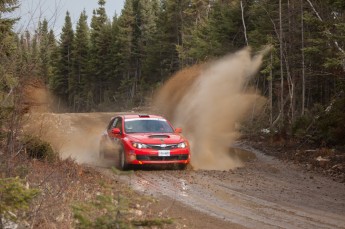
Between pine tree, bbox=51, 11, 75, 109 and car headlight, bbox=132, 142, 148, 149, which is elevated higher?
pine tree, bbox=51, 11, 75, 109

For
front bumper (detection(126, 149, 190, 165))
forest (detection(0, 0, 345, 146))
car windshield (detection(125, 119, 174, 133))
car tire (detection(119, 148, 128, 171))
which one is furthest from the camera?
car windshield (detection(125, 119, 174, 133))

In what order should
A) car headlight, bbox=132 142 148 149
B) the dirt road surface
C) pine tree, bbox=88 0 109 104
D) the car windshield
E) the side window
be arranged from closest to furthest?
1. the dirt road surface
2. car headlight, bbox=132 142 148 149
3. the car windshield
4. the side window
5. pine tree, bbox=88 0 109 104

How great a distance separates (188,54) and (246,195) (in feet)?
127

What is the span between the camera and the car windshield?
15.9m

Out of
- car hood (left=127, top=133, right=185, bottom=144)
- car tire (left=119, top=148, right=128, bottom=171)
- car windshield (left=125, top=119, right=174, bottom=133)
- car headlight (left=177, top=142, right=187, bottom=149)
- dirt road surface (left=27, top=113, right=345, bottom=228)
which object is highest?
car windshield (left=125, top=119, right=174, bottom=133)

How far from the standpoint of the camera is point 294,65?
31.4 metres

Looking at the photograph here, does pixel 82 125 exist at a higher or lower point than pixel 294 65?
lower

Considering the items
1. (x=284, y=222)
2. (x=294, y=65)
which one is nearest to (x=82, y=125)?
(x=294, y=65)

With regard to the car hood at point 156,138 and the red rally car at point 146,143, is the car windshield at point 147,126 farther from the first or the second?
the car hood at point 156,138

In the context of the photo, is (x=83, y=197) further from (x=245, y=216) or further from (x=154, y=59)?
(x=154, y=59)

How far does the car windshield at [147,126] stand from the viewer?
1585 cm

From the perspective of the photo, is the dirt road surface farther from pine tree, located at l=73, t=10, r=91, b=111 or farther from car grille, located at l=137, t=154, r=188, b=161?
pine tree, located at l=73, t=10, r=91, b=111

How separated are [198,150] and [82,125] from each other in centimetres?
2121

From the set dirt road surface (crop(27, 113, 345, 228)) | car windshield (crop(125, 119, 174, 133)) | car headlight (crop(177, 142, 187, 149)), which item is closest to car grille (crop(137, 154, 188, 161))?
car headlight (crop(177, 142, 187, 149))
